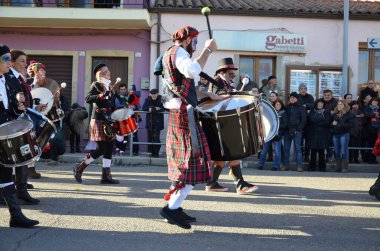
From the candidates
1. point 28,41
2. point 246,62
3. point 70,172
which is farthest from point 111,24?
point 70,172

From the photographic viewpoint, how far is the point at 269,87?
13.7 meters

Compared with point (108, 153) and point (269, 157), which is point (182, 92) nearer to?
point (108, 153)

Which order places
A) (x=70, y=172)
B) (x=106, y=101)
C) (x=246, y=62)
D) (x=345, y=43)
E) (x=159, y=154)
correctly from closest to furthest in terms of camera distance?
(x=106, y=101) < (x=70, y=172) < (x=159, y=154) < (x=345, y=43) < (x=246, y=62)

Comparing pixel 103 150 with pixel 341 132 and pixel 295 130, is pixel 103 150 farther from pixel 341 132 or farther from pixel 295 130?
pixel 341 132

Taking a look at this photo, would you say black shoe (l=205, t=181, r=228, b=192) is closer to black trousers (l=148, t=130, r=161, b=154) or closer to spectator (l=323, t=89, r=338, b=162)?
black trousers (l=148, t=130, r=161, b=154)

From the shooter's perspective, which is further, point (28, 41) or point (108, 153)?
point (28, 41)

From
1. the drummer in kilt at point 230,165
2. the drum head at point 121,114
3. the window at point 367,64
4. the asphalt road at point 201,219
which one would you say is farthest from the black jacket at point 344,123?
the drum head at point 121,114

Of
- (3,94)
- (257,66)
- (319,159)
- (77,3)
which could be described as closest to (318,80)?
(257,66)

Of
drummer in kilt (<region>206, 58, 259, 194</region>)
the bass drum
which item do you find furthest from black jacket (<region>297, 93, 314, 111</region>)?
the bass drum

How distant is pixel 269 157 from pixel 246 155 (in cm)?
739

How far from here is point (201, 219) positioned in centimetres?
582

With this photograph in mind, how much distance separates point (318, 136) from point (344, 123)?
26.6 inches

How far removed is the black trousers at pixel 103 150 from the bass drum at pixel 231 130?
322cm

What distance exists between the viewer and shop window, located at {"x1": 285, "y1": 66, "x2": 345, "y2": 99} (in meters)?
15.8
